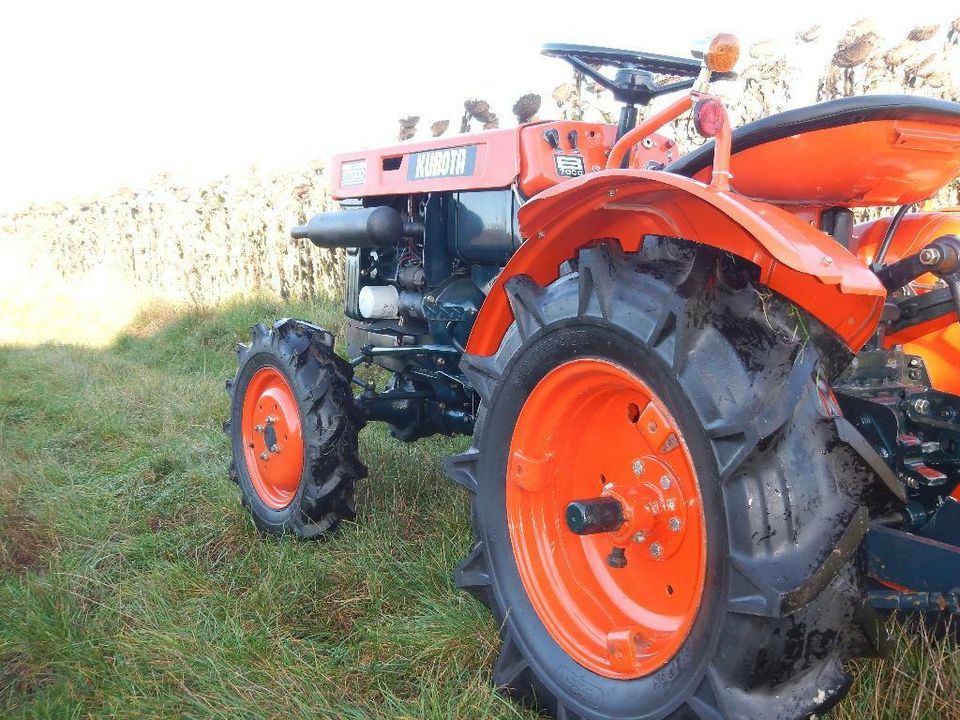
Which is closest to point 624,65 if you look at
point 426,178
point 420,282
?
point 426,178

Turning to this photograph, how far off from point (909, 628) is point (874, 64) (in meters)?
5.29

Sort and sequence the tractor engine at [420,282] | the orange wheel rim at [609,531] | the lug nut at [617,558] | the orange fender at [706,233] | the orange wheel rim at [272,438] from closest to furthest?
1. the orange fender at [706,233]
2. the orange wheel rim at [609,531]
3. the lug nut at [617,558]
4. the tractor engine at [420,282]
5. the orange wheel rim at [272,438]

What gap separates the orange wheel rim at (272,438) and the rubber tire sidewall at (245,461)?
0.06ft

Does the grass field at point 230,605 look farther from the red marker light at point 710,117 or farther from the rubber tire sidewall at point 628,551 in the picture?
the red marker light at point 710,117

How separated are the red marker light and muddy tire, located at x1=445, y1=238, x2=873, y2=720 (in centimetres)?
23

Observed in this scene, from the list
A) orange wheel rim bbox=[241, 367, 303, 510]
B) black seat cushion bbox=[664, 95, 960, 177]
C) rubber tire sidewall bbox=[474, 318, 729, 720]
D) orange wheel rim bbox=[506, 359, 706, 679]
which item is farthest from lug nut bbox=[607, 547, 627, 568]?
orange wheel rim bbox=[241, 367, 303, 510]

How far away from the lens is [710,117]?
1611mm

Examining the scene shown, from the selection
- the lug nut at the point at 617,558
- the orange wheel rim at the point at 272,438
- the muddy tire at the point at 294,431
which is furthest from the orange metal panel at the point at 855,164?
the orange wheel rim at the point at 272,438

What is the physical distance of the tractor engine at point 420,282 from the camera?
3037 mm

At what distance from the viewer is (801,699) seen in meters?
1.53

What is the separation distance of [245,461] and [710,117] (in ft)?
8.41

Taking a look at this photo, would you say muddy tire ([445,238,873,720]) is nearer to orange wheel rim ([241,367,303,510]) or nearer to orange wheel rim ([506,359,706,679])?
orange wheel rim ([506,359,706,679])

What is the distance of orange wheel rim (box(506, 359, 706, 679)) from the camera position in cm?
184

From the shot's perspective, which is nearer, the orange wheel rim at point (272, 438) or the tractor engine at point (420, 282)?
the tractor engine at point (420, 282)
